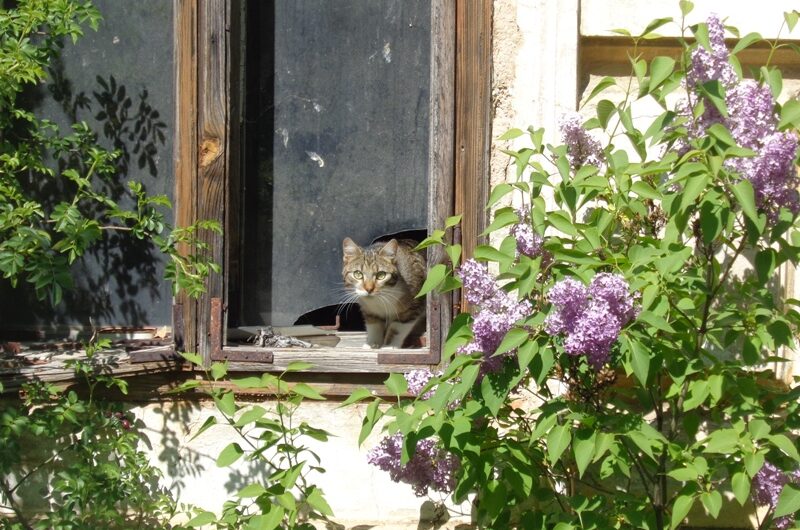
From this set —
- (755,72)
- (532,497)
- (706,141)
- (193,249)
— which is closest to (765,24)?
(755,72)

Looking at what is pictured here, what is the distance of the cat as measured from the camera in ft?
13.0

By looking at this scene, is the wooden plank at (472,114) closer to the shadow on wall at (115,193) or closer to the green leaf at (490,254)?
the green leaf at (490,254)

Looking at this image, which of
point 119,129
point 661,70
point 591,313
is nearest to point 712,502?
point 591,313

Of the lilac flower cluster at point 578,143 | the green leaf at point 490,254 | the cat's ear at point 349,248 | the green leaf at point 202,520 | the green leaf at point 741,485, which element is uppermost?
the lilac flower cluster at point 578,143

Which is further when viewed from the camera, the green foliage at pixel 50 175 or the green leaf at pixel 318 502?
the green foliage at pixel 50 175

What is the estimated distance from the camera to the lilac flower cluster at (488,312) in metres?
2.52

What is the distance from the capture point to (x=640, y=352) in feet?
7.67

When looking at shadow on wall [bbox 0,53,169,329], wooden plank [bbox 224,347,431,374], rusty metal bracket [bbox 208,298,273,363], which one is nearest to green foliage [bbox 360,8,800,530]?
wooden plank [bbox 224,347,431,374]

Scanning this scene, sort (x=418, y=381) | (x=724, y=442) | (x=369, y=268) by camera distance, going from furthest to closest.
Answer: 1. (x=369, y=268)
2. (x=418, y=381)
3. (x=724, y=442)

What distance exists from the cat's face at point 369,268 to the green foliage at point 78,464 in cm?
96

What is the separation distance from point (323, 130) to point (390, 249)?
64 cm

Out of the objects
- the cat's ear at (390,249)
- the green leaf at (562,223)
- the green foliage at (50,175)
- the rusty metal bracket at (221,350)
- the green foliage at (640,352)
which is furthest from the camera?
the cat's ear at (390,249)

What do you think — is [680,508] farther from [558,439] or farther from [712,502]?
[558,439]

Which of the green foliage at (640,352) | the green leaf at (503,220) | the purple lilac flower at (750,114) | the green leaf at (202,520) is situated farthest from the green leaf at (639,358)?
the green leaf at (202,520)
